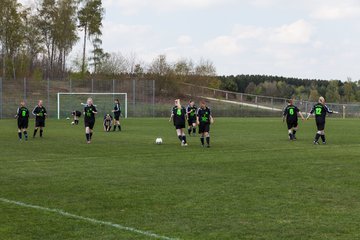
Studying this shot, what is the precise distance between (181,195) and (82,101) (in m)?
50.4

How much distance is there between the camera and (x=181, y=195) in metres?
10.3

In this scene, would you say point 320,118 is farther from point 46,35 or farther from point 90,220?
point 46,35

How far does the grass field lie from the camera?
767 centimetres

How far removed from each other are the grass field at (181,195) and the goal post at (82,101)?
38929 millimetres

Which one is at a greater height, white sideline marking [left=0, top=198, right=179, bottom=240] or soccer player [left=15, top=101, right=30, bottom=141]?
soccer player [left=15, top=101, right=30, bottom=141]

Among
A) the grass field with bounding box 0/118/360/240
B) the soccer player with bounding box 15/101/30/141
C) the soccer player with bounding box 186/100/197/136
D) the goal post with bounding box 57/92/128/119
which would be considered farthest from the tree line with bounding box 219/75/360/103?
the grass field with bounding box 0/118/360/240

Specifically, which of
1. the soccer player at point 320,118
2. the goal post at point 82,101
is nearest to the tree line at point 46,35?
the goal post at point 82,101

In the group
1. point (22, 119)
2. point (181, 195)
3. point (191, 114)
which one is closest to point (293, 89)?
point (191, 114)

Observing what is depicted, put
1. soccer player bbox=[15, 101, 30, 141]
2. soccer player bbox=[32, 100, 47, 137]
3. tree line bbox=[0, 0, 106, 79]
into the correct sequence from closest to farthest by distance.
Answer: soccer player bbox=[15, 101, 30, 141] → soccer player bbox=[32, 100, 47, 137] → tree line bbox=[0, 0, 106, 79]

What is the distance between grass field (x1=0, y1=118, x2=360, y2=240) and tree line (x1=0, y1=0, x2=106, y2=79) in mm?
53963

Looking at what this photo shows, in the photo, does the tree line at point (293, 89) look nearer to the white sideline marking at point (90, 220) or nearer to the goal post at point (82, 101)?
the goal post at point (82, 101)

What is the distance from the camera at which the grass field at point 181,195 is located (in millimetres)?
7672

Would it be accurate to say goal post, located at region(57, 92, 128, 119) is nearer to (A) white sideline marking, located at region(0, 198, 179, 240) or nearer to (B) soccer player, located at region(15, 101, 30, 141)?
(B) soccer player, located at region(15, 101, 30, 141)

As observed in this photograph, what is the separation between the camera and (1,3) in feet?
220
